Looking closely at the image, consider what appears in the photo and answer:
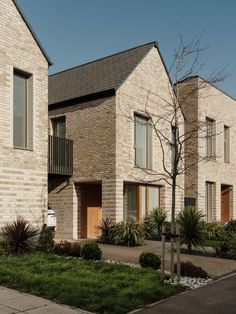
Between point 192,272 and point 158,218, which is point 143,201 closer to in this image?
point 158,218

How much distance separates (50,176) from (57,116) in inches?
112

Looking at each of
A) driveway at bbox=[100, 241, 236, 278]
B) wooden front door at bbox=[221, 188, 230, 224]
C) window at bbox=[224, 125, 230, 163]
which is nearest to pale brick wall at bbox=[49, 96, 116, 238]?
driveway at bbox=[100, 241, 236, 278]

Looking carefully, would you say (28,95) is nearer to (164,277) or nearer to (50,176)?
(50,176)

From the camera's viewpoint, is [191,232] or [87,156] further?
[87,156]

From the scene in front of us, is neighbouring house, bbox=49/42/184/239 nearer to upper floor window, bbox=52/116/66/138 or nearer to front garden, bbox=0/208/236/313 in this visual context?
upper floor window, bbox=52/116/66/138

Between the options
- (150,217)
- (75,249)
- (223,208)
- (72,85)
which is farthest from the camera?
(223,208)

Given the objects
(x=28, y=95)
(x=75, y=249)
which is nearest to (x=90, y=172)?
(x=28, y=95)

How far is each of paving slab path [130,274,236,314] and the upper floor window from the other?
41.4ft

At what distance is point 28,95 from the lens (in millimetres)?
15820

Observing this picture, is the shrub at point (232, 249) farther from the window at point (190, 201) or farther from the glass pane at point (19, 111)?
the window at point (190, 201)

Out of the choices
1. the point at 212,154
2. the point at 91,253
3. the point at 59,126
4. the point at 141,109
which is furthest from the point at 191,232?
the point at 212,154

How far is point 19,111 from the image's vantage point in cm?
1552

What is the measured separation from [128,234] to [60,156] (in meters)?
4.72

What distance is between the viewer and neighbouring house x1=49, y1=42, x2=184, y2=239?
1850cm
